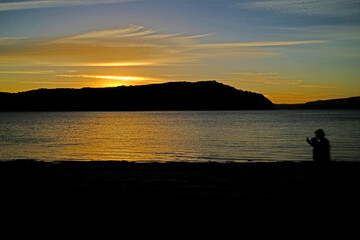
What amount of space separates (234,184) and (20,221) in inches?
348

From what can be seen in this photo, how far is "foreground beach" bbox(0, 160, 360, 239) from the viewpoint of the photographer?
9.54 m

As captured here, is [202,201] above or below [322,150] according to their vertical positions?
below

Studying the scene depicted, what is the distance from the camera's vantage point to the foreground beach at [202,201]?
9539 mm

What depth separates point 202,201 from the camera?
12312 mm

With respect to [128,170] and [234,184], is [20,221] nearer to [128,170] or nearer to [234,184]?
[234,184]

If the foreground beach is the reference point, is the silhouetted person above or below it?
above

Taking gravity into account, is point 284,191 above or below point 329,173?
below

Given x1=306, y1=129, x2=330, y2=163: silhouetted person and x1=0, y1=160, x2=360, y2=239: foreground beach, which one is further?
x1=306, y1=129, x2=330, y2=163: silhouetted person

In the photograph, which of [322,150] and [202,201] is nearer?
[322,150]

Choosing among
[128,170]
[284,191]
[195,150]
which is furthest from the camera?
[195,150]

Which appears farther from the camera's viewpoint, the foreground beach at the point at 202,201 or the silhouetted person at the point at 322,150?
the silhouetted person at the point at 322,150

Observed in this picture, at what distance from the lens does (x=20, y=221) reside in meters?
9.59

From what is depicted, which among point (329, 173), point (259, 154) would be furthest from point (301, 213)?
point (259, 154)

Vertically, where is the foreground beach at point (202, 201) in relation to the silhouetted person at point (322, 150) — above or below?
below
